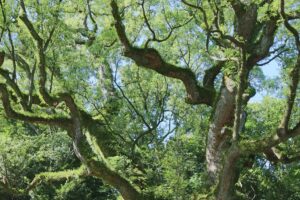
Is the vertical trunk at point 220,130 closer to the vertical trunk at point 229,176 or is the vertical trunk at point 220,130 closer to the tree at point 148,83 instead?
the tree at point 148,83

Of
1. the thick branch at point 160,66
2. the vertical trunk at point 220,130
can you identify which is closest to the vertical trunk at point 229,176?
the vertical trunk at point 220,130

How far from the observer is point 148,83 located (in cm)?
1527

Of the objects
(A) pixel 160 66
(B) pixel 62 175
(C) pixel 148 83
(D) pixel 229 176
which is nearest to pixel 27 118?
(B) pixel 62 175

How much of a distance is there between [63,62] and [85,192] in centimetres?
606

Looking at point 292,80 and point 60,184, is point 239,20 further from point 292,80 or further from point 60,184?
point 60,184

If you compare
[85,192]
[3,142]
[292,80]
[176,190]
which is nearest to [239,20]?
[292,80]

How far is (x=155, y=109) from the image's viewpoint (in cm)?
1564

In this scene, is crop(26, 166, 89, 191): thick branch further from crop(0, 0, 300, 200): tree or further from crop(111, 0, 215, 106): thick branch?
crop(111, 0, 215, 106): thick branch

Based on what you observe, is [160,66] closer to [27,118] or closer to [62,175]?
[27,118]

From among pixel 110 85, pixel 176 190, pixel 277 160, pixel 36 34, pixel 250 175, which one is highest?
pixel 110 85

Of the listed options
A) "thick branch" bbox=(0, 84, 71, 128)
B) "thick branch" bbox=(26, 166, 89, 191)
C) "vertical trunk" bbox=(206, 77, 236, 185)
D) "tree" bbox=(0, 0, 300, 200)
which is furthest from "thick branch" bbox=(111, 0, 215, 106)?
"thick branch" bbox=(26, 166, 89, 191)

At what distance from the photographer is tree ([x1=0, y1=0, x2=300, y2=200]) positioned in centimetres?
902

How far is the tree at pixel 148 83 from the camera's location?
9023mm

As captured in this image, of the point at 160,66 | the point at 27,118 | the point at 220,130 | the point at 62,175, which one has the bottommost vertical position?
the point at 62,175
